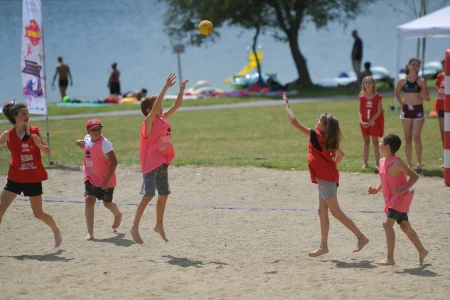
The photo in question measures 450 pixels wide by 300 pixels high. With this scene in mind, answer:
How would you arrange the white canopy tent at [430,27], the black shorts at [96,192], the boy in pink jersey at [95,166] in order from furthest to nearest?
the white canopy tent at [430,27]
the black shorts at [96,192]
the boy in pink jersey at [95,166]

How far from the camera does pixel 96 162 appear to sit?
27.8 feet

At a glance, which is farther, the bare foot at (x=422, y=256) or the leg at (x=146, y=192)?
the leg at (x=146, y=192)

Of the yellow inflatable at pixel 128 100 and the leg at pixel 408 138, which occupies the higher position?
the yellow inflatable at pixel 128 100

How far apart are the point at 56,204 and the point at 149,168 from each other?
3067 millimetres

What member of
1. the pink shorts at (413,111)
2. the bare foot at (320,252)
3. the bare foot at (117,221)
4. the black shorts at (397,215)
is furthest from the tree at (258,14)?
the black shorts at (397,215)

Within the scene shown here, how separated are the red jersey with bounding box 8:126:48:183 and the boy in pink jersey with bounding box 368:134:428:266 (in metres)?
3.51

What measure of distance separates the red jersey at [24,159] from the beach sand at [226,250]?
0.77m

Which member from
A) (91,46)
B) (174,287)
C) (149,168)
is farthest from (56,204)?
(91,46)

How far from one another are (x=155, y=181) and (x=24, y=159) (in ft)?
4.46

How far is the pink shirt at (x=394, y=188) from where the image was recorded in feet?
23.3

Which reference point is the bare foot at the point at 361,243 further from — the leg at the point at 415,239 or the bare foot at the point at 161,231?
the bare foot at the point at 161,231

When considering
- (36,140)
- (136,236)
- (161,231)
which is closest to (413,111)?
(161,231)

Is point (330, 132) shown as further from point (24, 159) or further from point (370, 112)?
point (370, 112)

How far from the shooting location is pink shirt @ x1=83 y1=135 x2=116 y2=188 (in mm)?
8438
